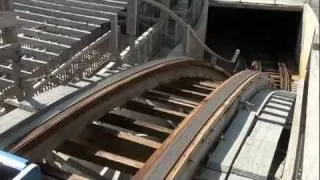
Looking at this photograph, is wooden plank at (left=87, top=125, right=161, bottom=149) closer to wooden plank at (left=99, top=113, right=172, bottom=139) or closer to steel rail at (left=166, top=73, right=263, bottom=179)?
wooden plank at (left=99, top=113, right=172, bottom=139)

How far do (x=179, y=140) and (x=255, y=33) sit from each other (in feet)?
65.8

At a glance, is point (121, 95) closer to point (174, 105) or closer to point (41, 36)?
point (174, 105)

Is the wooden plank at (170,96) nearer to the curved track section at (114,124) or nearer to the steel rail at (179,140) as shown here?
the curved track section at (114,124)

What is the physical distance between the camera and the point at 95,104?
189 inches

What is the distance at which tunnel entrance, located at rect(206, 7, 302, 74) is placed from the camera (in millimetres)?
20188

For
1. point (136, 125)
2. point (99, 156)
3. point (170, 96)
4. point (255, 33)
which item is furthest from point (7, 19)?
point (255, 33)

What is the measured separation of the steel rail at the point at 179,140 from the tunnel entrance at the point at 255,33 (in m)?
13.8

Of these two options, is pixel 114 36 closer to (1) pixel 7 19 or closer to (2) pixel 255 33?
(1) pixel 7 19

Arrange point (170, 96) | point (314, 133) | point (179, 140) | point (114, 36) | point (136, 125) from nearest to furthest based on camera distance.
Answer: point (314, 133)
point (179, 140)
point (136, 125)
point (170, 96)
point (114, 36)

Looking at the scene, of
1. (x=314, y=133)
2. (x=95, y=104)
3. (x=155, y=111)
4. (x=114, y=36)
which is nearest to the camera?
(x=314, y=133)

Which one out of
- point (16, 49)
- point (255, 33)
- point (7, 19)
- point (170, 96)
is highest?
point (7, 19)

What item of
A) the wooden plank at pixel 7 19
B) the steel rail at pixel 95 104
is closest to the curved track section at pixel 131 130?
the steel rail at pixel 95 104

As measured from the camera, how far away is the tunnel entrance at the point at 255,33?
20188 millimetres

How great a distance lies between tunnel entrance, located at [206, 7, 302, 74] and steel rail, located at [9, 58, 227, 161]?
1253 cm
